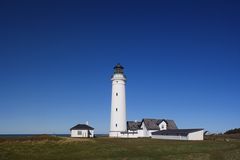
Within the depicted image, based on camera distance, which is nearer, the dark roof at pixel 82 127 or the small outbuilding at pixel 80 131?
the small outbuilding at pixel 80 131

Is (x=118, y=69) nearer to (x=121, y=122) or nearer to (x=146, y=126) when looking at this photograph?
(x=121, y=122)

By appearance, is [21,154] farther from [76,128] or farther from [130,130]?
[130,130]

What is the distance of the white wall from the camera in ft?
238

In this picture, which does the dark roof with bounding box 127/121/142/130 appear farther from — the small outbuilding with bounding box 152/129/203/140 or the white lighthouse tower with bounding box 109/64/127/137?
the small outbuilding with bounding box 152/129/203/140

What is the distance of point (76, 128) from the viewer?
245 feet

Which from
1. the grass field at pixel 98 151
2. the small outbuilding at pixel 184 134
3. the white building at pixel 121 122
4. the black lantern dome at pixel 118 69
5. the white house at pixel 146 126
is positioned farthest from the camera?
the white house at pixel 146 126

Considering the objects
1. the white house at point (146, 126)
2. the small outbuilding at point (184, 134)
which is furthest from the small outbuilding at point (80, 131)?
the small outbuilding at point (184, 134)

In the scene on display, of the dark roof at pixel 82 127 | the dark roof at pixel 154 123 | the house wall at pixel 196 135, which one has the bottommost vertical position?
the house wall at pixel 196 135

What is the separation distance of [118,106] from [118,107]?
0.26 metres

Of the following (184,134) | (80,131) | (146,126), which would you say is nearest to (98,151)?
(184,134)

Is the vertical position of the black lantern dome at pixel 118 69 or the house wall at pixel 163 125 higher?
the black lantern dome at pixel 118 69

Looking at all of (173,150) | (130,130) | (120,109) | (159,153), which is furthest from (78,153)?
(130,130)

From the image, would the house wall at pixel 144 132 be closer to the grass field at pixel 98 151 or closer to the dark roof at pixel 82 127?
the dark roof at pixel 82 127

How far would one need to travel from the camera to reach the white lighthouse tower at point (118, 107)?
2859 inches
